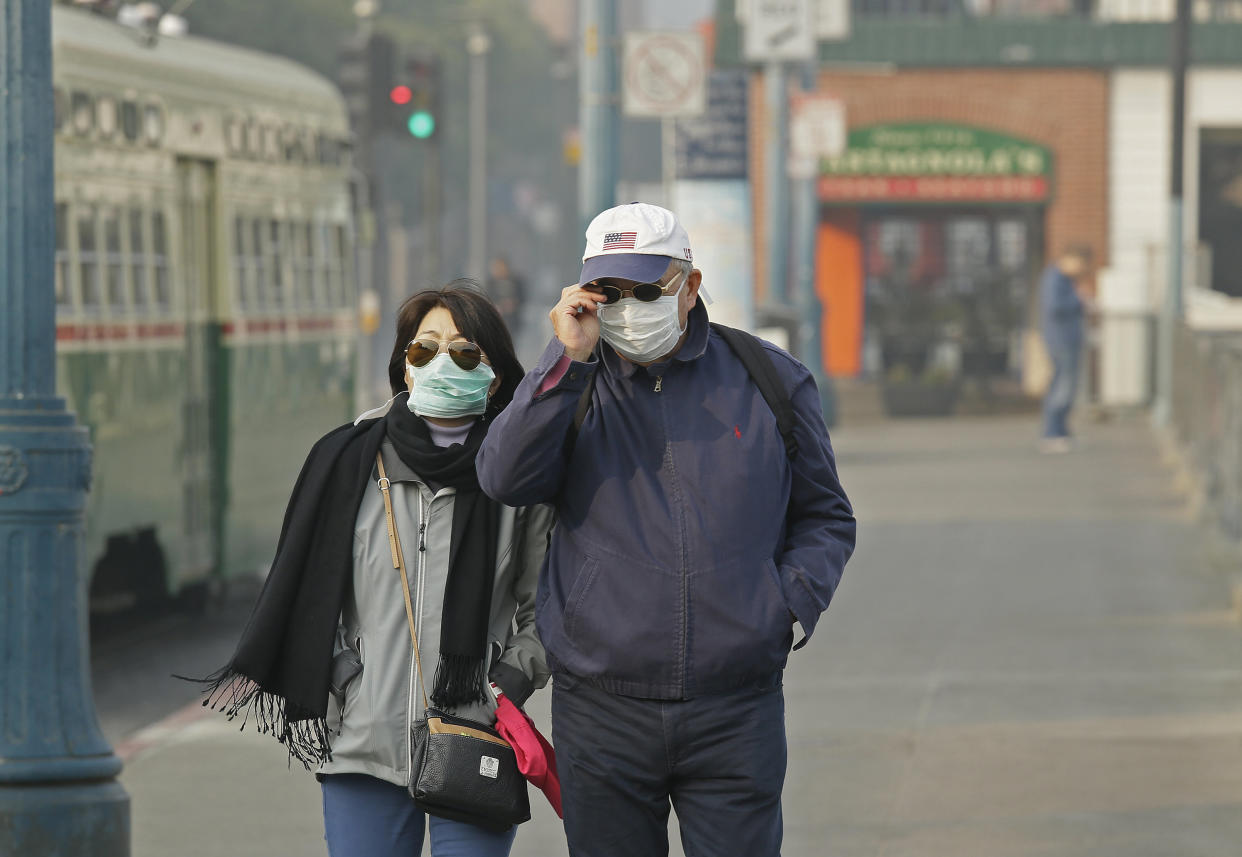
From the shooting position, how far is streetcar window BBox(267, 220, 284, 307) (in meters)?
12.7

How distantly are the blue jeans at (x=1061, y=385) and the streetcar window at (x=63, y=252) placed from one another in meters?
12.1

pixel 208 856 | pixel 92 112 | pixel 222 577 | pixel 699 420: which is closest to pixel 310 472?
pixel 699 420

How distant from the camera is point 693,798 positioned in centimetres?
428

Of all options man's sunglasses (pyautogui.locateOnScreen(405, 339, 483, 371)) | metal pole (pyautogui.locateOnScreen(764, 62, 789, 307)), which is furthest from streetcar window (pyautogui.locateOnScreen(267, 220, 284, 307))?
metal pole (pyautogui.locateOnScreen(764, 62, 789, 307))

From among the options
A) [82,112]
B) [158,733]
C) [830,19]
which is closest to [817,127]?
[830,19]

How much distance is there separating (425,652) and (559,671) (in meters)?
0.27

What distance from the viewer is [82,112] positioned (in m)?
10.3

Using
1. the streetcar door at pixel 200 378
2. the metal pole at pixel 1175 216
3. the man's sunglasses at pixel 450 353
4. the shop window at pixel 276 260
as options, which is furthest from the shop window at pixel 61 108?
the metal pole at pixel 1175 216

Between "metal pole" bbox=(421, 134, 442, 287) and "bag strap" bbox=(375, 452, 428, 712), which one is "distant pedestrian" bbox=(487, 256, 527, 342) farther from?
"bag strap" bbox=(375, 452, 428, 712)

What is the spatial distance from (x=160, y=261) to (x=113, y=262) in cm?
59

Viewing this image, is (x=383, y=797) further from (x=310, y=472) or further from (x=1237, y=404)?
(x=1237, y=404)

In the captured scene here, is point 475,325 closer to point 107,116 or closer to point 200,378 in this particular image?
point 107,116

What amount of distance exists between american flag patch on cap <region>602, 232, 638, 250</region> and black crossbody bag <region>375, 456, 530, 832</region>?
679 millimetres

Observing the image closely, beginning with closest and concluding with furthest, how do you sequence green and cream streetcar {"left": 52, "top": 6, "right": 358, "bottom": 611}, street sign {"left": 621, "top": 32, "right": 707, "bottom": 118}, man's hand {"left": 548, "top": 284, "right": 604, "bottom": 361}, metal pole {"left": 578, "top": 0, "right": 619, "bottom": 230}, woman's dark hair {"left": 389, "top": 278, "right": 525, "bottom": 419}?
man's hand {"left": 548, "top": 284, "right": 604, "bottom": 361}
woman's dark hair {"left": 389, "top": 278, "right": 525, "bottom": 419}
green and cream streetcar {"left": 52, "top": 6, "right": 358, "bottom": 611}
metal pole {"left": 578, "top": 0, "right": 619, "bottom": 230}
street sign {"left": 621, "top": 32, "right": 707, "bottom": 118}
